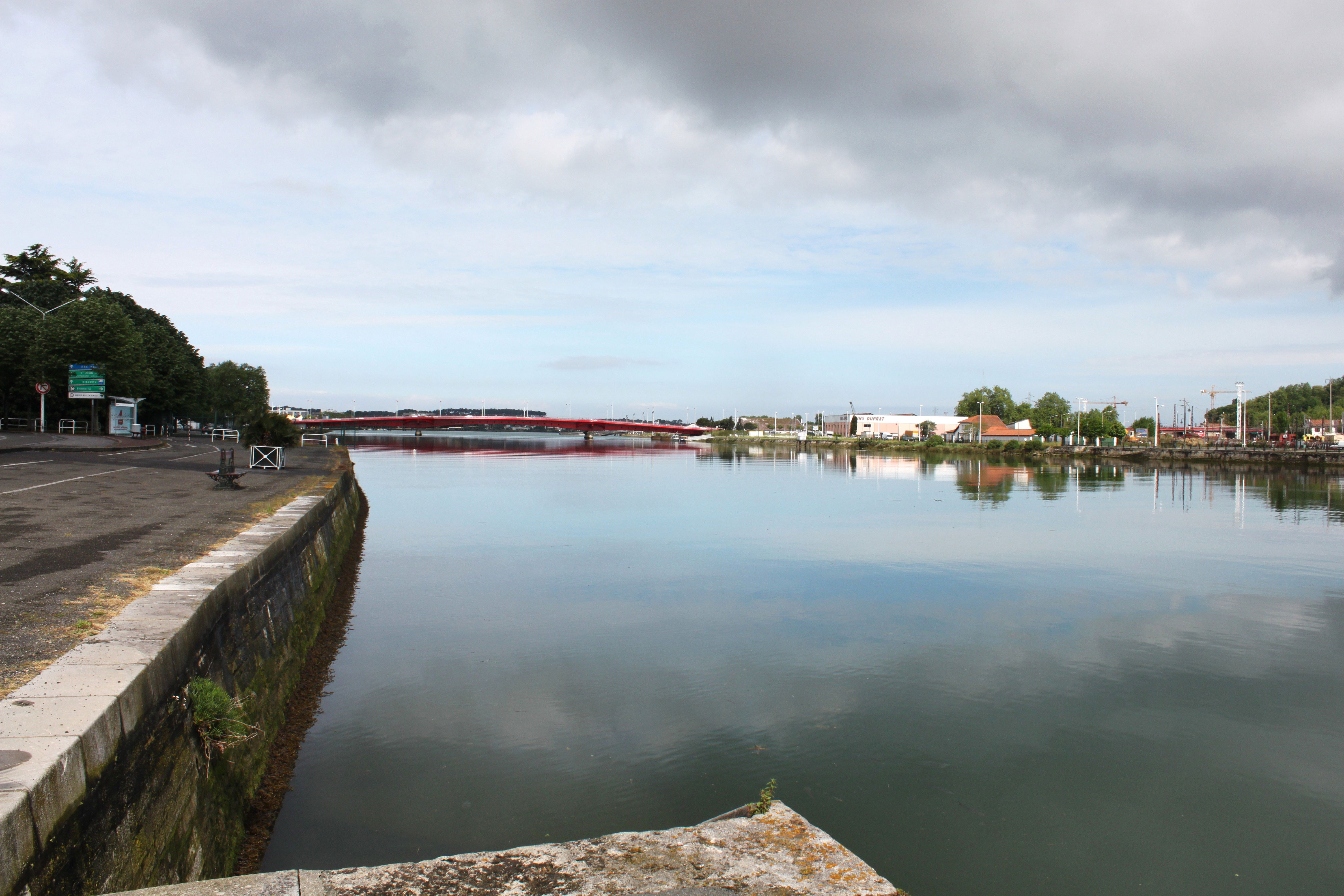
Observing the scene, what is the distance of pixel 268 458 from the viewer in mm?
28844

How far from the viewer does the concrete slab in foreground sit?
3555 mm

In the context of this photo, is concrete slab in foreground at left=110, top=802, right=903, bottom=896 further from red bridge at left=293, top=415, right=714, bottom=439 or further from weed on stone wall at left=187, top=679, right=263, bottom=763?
red bridge at left=293, top=415, right=714, bottom=439

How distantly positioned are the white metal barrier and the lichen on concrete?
27422mm

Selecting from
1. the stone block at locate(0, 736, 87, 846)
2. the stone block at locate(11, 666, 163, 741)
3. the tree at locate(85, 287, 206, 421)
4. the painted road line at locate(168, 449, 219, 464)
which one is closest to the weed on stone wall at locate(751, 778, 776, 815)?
the stone block at locate(0, 736, 87, 846)

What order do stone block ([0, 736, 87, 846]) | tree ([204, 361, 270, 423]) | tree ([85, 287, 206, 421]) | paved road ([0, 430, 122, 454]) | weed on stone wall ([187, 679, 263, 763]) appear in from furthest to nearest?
tree ([204, 361, 270, 423]), tree ([85, 287, 206, 421]), paved road ([0, 430, 122, 454]), weed on stone wall ([187, 679, 263, 763]), stone block ([0, 736, 87, 846])

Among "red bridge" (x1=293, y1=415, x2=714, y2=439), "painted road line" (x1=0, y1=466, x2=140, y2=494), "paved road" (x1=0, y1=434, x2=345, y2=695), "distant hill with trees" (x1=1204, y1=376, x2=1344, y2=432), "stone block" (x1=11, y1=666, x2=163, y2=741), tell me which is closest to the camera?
"stone block" (x1=11, y1=666, x2=163, y2=741)

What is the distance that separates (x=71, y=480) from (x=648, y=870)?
2079 cm

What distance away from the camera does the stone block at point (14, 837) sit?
10.6 feet

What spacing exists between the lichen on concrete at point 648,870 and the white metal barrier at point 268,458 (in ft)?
90.0

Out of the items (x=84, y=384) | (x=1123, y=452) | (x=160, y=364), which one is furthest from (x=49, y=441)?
(x=1123, y=452)

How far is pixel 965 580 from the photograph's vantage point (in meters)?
17.2

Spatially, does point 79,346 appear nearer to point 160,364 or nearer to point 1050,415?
point 160,364

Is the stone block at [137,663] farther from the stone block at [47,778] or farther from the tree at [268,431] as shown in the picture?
the tree at [268,431]

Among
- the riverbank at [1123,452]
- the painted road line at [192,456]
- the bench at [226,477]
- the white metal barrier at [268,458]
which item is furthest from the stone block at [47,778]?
the riverbank at [1123,452]
